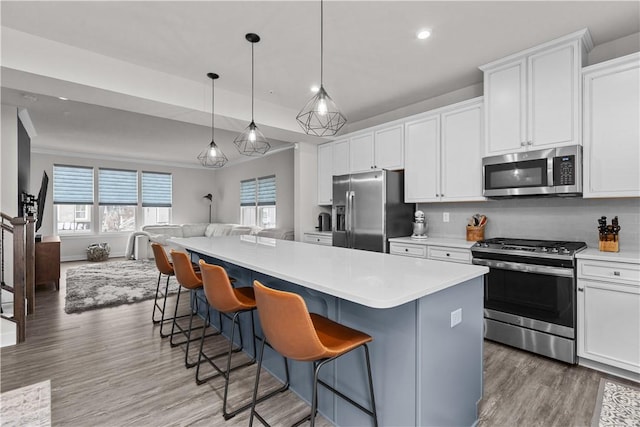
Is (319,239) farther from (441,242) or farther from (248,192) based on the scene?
(248,192)

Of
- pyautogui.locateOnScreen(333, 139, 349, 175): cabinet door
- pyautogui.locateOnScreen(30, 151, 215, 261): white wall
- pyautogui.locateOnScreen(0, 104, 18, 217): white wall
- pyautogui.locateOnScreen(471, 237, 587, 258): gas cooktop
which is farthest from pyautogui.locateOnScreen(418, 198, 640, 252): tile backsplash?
pyautogui.locateOnScreen(30, 151, 215, 261): white wall

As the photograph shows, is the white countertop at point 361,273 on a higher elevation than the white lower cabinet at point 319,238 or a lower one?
higher

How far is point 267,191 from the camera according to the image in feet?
24.6

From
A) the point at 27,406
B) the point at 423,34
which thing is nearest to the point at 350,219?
the point at 423,34

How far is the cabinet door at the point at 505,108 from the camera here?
2910 mm

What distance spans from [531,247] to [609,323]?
727 millimetres

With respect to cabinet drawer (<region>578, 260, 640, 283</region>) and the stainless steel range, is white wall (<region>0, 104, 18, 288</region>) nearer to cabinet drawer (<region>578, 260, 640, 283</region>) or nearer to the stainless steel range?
the stainless steel range

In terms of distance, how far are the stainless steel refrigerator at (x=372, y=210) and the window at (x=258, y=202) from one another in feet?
10.2

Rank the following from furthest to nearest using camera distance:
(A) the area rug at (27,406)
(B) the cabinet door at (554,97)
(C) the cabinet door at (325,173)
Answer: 1. (C) the cabinet door at (325,173)
2. (B) the cabinet door at (554,97)
3. (A) the area rug at (27,406)

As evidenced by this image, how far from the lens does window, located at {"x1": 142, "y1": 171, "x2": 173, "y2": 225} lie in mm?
8805

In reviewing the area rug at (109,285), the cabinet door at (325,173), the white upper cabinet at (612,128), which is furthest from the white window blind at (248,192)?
the white upper cabinet at (612,128)

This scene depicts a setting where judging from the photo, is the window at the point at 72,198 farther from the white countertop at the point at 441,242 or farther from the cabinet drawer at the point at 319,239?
the white countertop at the point at 441,242

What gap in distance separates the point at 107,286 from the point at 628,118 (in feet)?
21.8

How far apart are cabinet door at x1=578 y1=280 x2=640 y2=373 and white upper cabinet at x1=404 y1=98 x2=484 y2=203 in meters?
1.31
